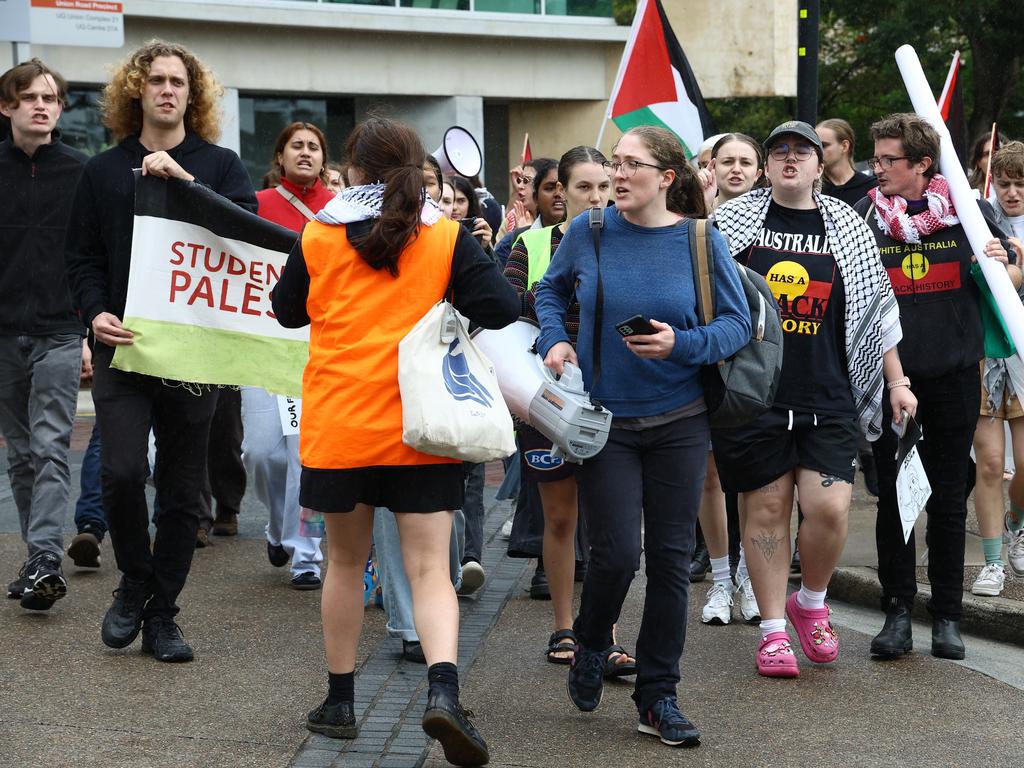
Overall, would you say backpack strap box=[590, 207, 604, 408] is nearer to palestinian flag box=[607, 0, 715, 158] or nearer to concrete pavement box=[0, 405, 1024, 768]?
concrete pavement box=[0, 405, 1024, 768]

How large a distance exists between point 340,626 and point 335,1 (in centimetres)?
2116

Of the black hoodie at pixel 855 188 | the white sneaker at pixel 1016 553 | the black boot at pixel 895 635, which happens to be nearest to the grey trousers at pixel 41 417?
the black boot at pixel 895 635

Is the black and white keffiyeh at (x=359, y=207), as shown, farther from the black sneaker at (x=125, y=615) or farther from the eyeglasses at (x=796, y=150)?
the black sneaker at (x=125, y=615)

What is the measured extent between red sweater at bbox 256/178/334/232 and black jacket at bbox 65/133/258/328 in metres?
1.68

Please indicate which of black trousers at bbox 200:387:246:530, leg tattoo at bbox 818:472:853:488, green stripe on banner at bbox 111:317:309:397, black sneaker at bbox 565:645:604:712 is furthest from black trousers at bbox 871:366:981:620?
black trousers at bbox 200:387:246:530

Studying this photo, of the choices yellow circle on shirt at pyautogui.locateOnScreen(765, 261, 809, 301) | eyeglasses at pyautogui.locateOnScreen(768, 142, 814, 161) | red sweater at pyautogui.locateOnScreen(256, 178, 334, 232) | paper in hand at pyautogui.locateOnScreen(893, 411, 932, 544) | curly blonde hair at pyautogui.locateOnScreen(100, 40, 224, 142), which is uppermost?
curly blonde hair at pyautogui.locateOnScreen(100, 40, 224, 142)

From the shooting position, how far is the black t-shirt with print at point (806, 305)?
565 cm

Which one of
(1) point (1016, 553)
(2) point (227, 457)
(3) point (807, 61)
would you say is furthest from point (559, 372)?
(3) point (807, 61)

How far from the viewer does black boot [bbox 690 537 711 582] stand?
7.47m

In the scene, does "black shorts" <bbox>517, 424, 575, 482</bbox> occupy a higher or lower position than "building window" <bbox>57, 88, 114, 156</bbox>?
lower

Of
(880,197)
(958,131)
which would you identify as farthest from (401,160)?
(958,131)

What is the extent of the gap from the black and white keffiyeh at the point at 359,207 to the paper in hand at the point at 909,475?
2.28 meters

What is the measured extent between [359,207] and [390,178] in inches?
4.9

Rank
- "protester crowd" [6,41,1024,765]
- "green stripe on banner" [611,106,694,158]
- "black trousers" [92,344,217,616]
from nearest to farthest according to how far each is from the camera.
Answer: "protester crowd" [6,41,1024,765] → "black trousers" [92,344,217,616] → "green stripe on banner" [611,106,694,158]
